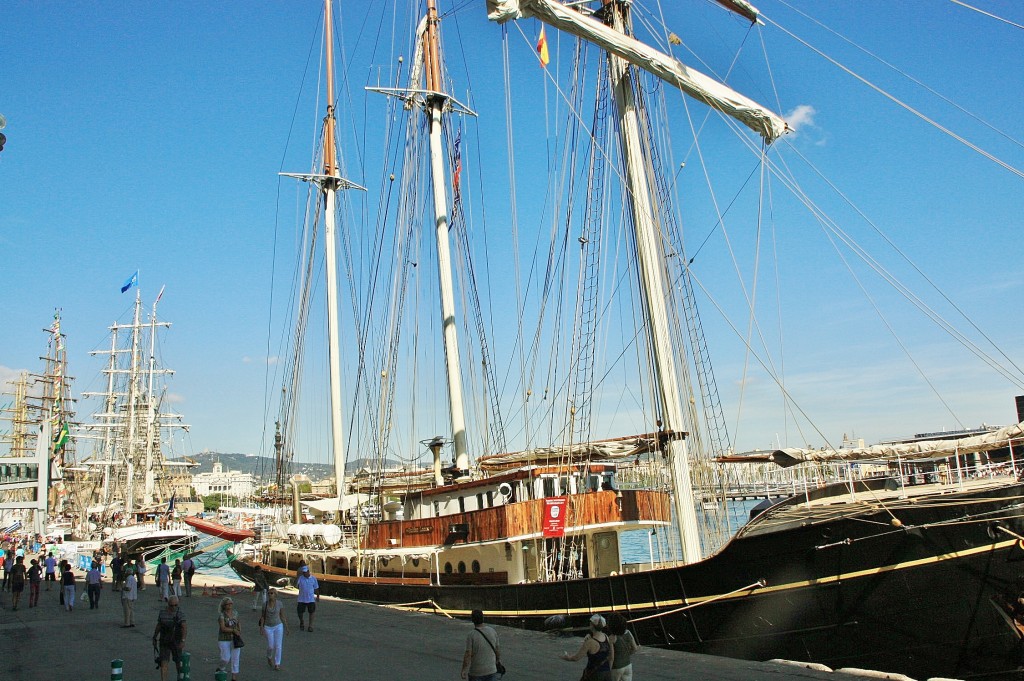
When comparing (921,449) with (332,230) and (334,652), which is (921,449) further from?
(332,230)

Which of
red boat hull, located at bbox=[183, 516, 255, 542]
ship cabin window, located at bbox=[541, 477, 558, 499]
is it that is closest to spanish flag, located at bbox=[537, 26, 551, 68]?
ship cabin window, located at bbox=[541, 477, 558, 499]

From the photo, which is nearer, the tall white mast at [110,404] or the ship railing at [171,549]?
the ship railing at [171,549]

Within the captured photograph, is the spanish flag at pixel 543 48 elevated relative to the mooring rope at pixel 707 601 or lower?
elevated

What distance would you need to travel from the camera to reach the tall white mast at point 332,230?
3681cm

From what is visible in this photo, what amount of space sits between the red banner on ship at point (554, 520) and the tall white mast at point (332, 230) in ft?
50.6

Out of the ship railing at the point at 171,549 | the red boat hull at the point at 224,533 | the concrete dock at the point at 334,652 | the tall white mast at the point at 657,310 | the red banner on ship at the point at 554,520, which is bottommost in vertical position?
the concrete dock at the point at 334,652

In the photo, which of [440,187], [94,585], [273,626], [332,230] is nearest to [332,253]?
[332,230]

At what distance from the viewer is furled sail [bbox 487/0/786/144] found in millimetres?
19219

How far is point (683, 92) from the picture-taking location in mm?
20219

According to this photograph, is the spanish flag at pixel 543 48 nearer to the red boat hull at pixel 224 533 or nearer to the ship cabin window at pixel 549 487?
the ship cabin window at pixel 549 487

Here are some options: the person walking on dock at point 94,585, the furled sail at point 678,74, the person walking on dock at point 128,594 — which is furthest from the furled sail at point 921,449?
the person walking on dock at point 94,585

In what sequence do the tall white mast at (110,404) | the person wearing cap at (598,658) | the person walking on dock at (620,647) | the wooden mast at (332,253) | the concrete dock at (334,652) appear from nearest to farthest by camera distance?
the person wearing cap at (598,658) → the person walking on dock at (620,647) → the concrete dock at (334,652) → the wooden mast at (332,253) → the tall white mast at (110,404)

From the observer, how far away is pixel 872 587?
1338 cm

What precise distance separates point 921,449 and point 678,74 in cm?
1088
